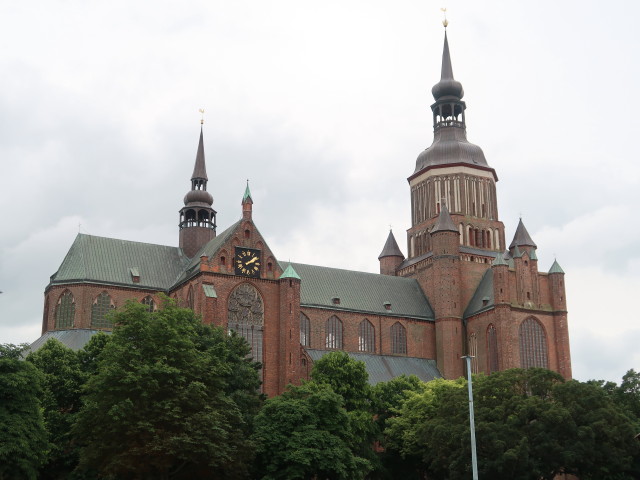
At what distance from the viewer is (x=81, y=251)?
81.9 metres

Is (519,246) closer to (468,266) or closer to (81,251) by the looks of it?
(468,266)

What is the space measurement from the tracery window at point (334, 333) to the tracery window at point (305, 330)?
6.94 feet

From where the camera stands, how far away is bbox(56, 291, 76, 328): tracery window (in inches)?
3100

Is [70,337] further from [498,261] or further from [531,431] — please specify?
[498,261]

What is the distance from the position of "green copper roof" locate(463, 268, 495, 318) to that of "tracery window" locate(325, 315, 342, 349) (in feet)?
45.5

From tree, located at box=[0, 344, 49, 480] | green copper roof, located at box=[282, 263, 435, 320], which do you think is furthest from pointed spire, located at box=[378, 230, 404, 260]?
tree, located at box=[0, 344, 49, 480]

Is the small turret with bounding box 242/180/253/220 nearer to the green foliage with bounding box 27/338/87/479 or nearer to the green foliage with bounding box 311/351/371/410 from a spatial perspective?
the green foliage with bounding box 311/351/371/410

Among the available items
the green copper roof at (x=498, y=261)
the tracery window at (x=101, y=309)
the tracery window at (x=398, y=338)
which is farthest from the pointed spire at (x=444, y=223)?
the tracery window at (x=101, y=309)

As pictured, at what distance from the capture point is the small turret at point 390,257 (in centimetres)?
10344

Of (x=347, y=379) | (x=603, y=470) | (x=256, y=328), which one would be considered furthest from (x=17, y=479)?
(x=603, y=470)

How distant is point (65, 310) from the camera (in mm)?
79250

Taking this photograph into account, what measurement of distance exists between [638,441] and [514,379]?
9215 millimetres

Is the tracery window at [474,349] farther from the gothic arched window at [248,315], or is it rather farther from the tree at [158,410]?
the tree at [158,410]

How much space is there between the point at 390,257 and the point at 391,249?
1.16m
